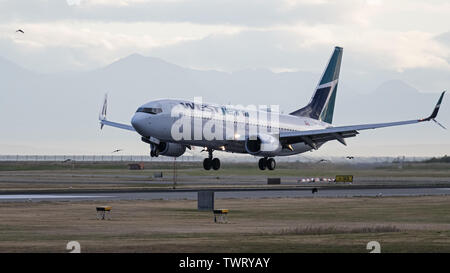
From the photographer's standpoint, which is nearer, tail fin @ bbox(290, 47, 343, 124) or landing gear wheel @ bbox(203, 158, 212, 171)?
landing gear wheel @ bbox(203, 158, 212, 171)

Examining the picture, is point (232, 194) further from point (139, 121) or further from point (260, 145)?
point (139, 121)

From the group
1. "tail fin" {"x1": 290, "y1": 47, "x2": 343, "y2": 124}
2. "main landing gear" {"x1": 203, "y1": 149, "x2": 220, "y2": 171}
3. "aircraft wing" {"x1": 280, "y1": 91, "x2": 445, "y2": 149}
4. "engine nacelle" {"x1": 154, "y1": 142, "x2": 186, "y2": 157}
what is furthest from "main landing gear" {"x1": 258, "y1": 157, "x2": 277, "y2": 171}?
"tail fin" {"x1": 290, "y1": 47, "x2": 343, "y2": 124}

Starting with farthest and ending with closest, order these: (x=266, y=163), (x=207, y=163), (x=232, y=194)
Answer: (x=232, y=194) → (x=266, y=163) → (x=207, y=163)

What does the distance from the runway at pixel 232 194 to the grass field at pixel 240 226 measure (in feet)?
19.1

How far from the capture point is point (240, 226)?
2406 inches

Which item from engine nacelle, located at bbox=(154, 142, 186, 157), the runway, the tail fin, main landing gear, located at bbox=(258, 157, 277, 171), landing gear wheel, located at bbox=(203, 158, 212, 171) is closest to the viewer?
engine nacelle, located at bbox=(154, 142, 186, 157)

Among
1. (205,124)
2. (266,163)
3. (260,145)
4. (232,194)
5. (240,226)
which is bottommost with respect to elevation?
(240,226)

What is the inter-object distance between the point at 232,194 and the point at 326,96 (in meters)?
20.9

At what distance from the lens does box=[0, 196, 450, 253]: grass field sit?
45781mm

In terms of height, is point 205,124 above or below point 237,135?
above

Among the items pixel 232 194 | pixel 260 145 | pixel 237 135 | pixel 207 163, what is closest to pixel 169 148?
pixel 237 135

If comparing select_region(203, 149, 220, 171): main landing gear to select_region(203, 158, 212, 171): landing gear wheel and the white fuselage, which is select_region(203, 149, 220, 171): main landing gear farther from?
the white fuselage

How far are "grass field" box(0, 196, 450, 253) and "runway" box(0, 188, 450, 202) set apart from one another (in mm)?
5816
